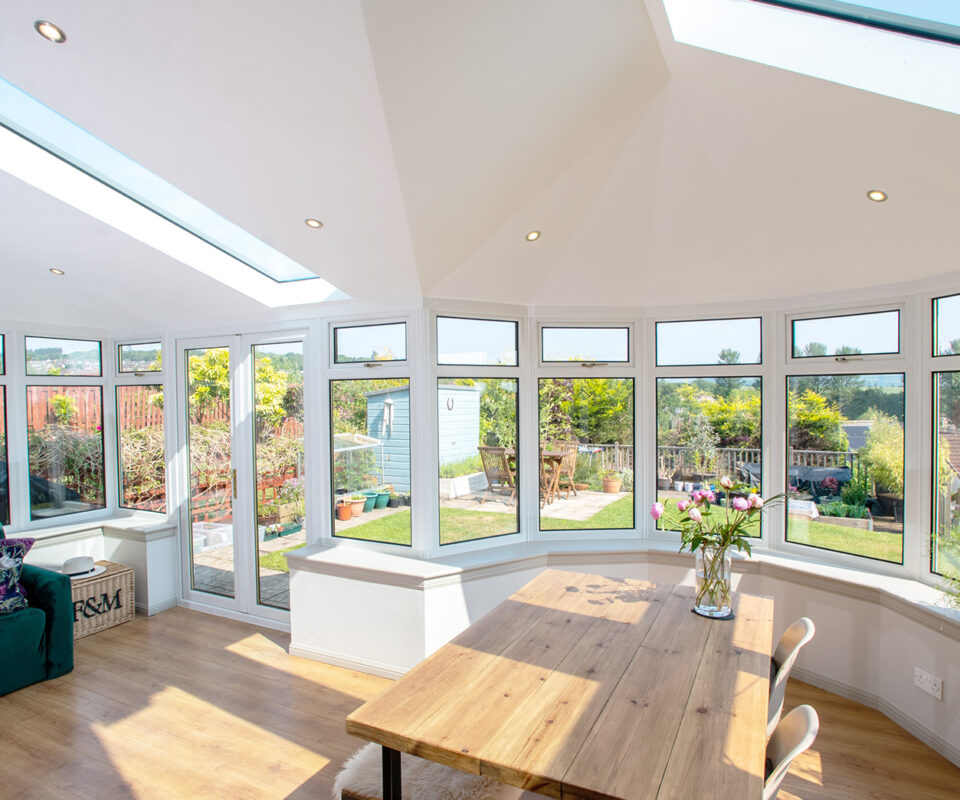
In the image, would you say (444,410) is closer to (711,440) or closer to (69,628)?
(711,440)

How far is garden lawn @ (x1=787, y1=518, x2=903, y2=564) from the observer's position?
329 cm

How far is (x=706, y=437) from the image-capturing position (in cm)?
394

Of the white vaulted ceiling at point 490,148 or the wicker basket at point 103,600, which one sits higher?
the white vaulted ceiling at point 490,148

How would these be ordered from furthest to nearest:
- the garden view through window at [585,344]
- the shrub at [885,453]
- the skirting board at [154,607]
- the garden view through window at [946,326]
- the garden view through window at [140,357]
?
the garden view through window at [140,357] < the skirting board at [154,607] < the garden view through window at [585,344] < the shrub at [885,453] < the garden view through window at [946,326]

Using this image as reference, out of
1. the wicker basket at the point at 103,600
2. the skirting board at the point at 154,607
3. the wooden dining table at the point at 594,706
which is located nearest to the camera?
the wooden dining table at the point at 594,706

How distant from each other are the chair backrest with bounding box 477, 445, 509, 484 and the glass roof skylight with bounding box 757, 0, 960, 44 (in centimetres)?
281

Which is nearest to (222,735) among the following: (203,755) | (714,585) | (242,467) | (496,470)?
(203,755)

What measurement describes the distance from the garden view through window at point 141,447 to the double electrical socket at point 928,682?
212 inches

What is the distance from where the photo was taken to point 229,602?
455cm

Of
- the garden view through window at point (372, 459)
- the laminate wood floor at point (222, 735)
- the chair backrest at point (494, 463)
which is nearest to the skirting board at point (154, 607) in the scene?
the laminate wood floor at point (222, 735)

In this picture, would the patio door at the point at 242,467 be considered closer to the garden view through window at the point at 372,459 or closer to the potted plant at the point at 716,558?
the garden view through window at the point at 372,459

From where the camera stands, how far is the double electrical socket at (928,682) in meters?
2.75

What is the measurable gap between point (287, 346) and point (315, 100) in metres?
2.50

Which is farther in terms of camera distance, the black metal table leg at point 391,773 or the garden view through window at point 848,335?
the garden view through window at point 848,335
